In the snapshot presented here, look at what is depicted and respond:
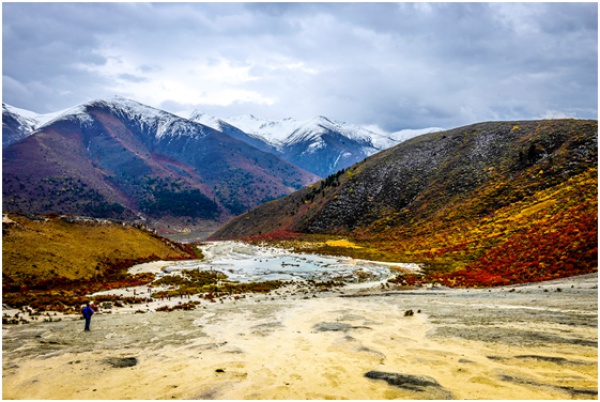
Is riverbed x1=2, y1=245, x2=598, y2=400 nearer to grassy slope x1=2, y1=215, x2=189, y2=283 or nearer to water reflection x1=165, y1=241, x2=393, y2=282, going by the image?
grassy slope x1=2, y1=215, x2=189, y2=283

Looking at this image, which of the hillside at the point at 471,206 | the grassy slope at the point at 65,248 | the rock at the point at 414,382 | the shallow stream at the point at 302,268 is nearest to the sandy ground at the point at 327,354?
the rock at the point at 414,382

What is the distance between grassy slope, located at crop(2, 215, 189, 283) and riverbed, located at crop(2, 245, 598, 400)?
18069 mm

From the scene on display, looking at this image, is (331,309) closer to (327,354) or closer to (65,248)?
(327,354)

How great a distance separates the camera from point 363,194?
118125 millimetres

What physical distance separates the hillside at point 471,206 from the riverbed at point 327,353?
15443mm

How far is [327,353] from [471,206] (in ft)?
260

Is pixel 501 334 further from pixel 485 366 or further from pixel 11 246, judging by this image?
pixel 11 246

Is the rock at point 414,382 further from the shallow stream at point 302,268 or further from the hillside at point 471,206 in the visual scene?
the shallow stream at point 302,268

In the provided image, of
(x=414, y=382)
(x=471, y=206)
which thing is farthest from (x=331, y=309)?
(x=471, y=206)

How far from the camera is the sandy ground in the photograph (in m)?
10.8

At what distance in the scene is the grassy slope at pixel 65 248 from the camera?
119ft

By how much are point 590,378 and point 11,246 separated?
48198 mm

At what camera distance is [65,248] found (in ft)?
141

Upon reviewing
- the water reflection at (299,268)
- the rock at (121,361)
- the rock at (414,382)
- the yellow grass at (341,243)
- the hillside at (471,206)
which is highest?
the hillside at (471,206)
